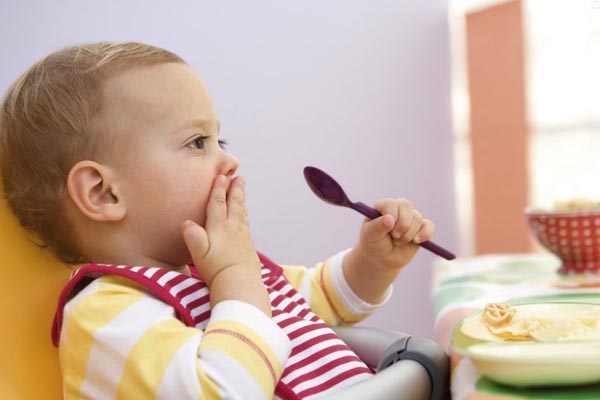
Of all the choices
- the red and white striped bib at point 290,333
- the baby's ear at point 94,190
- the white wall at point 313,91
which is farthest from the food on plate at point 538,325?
the white wall at point 313,91

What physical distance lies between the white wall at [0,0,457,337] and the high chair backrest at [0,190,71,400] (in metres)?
0.77

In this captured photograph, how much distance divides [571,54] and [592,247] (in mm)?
1198

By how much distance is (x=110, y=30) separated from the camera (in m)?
1.56

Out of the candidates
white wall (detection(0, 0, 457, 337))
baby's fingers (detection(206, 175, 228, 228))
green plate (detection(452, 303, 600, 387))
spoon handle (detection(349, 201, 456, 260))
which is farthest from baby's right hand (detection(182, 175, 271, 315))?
white wall (detection(0, 0, 457, 337))

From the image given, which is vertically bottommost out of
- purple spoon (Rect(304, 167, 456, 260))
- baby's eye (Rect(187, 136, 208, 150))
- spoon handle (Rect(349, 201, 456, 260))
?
spoon handle (Rect(349, 201, 456, 260))

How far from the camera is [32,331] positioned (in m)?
0.73

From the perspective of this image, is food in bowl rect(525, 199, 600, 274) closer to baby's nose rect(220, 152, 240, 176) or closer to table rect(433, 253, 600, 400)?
table rect(433, 253, 600, 400)

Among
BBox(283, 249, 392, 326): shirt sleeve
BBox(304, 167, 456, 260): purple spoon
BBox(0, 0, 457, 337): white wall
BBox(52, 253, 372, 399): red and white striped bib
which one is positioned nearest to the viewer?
BBox(52, 253, 372, 399): red and white striped bib

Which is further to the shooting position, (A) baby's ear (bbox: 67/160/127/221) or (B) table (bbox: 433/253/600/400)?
(A) baby's ear (bbox: 67/160/127/221)

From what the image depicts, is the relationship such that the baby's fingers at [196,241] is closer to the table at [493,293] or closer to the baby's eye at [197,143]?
the baby's eye at [197,143]

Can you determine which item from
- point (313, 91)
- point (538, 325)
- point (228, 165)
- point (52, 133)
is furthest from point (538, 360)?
point (313, 91)

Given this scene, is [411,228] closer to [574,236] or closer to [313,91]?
[574,236]

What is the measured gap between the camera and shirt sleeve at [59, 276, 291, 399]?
1.92 feet

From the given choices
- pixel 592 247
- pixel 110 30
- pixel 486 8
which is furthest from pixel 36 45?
pixel 486 8
